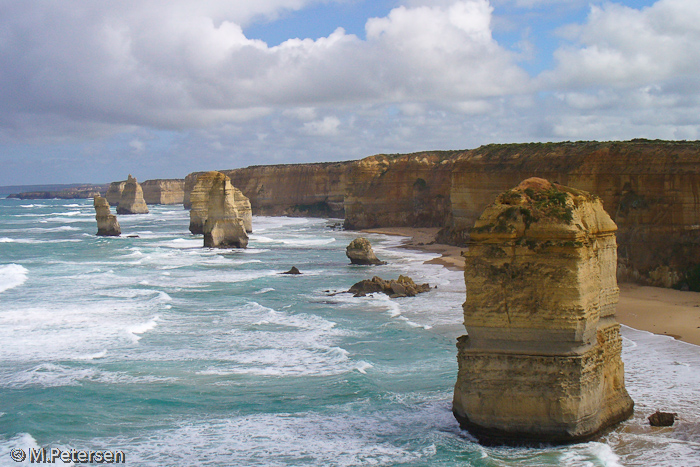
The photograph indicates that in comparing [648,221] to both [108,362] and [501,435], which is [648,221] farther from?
[108,362]

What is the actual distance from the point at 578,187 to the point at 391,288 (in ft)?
33.2

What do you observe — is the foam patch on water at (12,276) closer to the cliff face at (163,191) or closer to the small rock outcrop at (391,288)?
the small rock outcrop at (391,288)

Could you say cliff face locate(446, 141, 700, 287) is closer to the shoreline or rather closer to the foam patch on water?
the shoreline

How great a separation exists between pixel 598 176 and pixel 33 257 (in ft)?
118

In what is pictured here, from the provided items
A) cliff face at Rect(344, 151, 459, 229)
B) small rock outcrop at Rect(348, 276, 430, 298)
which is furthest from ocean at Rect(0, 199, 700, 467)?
cliff face at Rect(344, 151, 459, 229)

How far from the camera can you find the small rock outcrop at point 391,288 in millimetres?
27266

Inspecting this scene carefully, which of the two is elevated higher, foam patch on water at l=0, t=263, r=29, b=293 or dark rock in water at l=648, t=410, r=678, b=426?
foam patch on water at l=0, t=263, r=29, b=293

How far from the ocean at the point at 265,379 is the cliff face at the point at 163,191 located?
139 metres

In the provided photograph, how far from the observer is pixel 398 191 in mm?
64688

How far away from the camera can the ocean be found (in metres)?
11.4

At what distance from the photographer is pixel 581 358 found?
10727mm

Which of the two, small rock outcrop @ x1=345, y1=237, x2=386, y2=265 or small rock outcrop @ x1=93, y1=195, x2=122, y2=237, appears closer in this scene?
small rock outcrop @ x1=345, y1=237, x2=386, y2=265

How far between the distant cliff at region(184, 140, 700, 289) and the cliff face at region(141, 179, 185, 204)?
358 feet

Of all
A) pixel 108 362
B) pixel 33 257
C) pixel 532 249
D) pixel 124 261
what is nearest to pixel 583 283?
pixel 532 249
